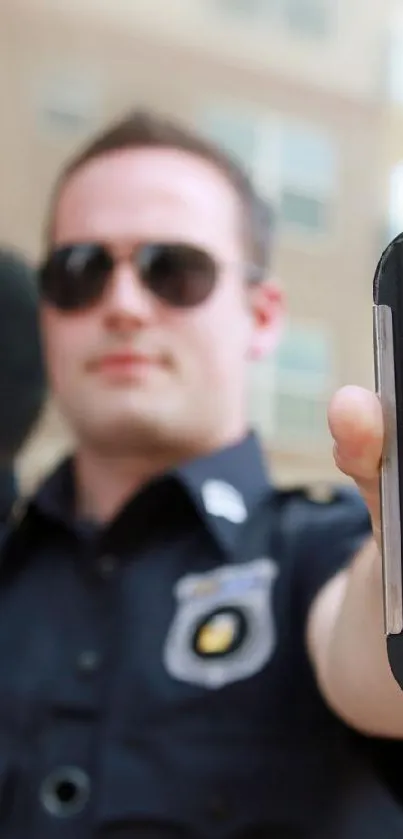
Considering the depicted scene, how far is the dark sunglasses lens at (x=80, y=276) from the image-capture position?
2.24 feet

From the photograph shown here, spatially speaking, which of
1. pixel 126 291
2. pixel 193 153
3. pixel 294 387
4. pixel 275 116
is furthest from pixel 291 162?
pixel 126 291

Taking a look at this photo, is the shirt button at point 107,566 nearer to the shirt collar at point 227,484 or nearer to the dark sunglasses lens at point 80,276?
the shirt collar at point 227,484

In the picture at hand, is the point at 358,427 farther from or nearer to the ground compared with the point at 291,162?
farther from the ground

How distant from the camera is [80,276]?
2.25 ft

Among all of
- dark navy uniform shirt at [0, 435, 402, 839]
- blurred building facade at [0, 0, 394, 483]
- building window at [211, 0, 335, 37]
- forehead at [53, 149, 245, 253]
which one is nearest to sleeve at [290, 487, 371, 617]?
dark navy uniform shirt at [0, 435, 402, 839]

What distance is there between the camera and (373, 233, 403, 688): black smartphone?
0.27 m

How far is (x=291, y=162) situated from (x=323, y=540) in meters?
1.03

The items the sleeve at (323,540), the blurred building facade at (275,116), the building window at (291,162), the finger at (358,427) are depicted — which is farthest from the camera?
the building window at (291,162)

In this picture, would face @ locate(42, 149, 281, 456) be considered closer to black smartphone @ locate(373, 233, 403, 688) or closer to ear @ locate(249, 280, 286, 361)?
ear @ locate(249, 280, 286, 361)

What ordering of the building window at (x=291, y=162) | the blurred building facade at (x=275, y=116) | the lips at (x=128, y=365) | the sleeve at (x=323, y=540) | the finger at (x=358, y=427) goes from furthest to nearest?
the building window at (x=291, y=162) < the blurred building facade at (x=275, y=116) < the lips at (x=128, y=365) < the sleeve at (x=323, y=540) < the finger at (x=358, y=427)

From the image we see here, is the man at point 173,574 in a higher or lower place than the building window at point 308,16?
lower

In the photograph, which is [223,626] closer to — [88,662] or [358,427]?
[88,662]

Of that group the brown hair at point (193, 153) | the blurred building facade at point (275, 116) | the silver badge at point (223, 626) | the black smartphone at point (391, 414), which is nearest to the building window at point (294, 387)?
the blurred building facade at point (275, 116)

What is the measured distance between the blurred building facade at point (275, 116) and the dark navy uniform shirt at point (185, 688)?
2.25 feet
